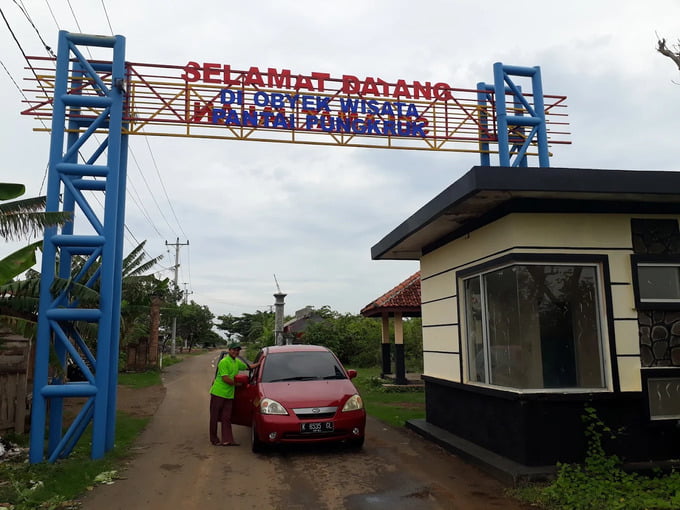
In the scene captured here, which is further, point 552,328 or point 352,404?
point 352,404

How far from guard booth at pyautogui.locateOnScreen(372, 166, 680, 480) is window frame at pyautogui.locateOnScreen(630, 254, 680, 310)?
1 centimetres

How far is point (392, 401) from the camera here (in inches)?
567

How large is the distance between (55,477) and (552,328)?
650 centimetres

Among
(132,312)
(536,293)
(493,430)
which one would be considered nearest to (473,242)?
(536,293)

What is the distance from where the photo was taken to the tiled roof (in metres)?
18.0

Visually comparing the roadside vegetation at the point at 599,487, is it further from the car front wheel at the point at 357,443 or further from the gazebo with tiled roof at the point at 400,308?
the gazebo with tiled roof at the point at 400,308

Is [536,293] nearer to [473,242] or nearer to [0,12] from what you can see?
[473,242]

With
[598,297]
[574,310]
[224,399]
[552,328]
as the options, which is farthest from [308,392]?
[598,297]

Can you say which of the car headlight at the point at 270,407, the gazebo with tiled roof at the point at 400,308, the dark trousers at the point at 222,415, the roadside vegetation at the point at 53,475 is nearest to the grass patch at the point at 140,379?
the gazebo with tiled roof at the point at 400,308

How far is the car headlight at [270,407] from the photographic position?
7.80 metres

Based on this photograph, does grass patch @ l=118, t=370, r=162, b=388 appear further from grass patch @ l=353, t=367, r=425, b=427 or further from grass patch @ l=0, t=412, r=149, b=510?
grass patch @ l=0, t=412, r=149, b=510

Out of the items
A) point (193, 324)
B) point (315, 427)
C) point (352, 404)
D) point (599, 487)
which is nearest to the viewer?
point (599, 487)

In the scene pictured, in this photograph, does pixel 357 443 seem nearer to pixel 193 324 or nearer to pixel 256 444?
pixel 256 444

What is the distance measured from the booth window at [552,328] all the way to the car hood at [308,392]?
8.01ft
